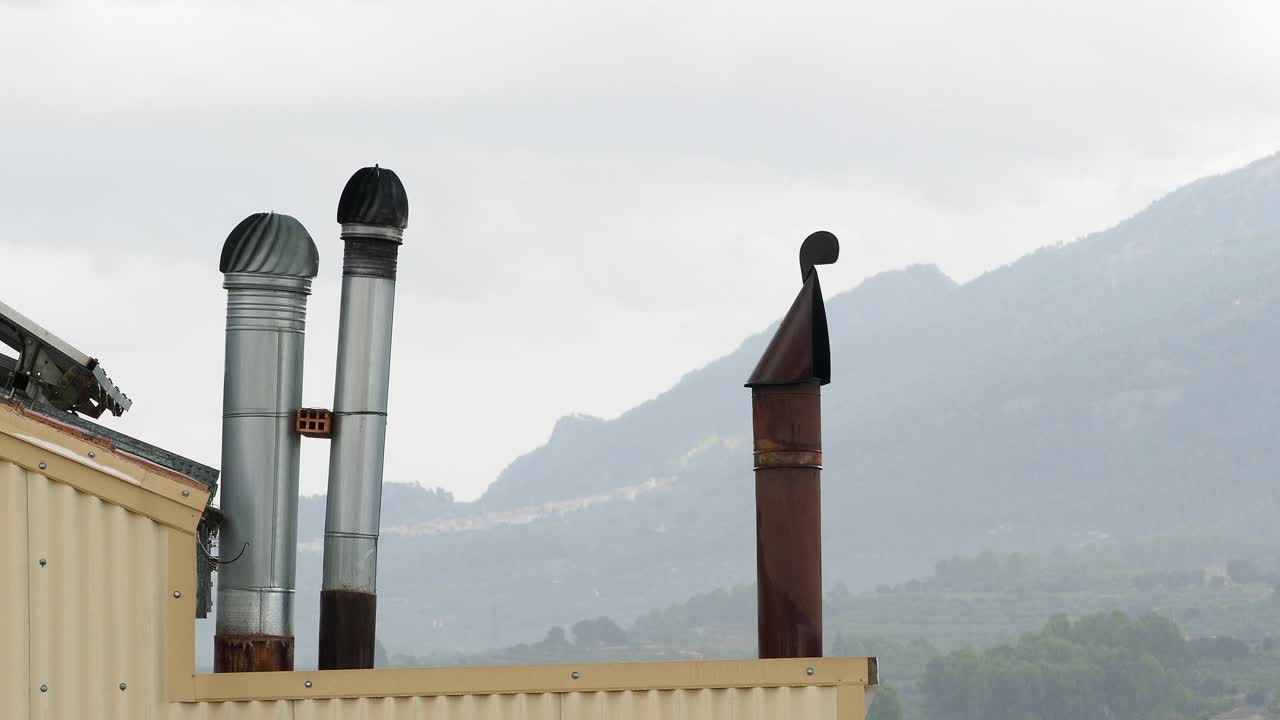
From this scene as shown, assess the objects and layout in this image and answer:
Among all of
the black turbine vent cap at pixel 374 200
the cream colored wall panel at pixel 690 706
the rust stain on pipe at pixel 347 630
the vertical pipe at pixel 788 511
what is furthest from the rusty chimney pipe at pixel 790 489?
the black turbine vent cap at pixel 374 200

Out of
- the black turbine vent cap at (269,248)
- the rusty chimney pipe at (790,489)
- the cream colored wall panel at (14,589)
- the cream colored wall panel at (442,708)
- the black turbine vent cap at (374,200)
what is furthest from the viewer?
the black turbine vent cap at (374,200)

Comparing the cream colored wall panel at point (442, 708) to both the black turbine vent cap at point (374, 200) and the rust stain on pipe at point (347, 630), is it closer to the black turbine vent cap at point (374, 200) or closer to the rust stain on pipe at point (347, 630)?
the rust stain on pipe at point (347, 630)

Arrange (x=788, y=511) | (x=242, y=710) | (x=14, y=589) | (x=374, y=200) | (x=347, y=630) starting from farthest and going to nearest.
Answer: (x=374, y=200) → (x=347, y=630) → (x=788, y=511) → (x=242, y=710) → (x=14, y=589)

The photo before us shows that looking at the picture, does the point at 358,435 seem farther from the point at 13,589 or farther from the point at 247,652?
the point at 13,589

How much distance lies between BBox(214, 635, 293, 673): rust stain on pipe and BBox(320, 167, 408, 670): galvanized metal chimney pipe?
38 cm

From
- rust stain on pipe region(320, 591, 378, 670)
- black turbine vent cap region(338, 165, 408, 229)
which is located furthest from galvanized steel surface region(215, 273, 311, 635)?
black turbine vent cap region(338, 165, 408, 229)

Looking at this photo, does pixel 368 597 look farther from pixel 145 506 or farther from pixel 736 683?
pixel 736 683

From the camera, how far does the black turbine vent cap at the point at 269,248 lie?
12352 millimetres

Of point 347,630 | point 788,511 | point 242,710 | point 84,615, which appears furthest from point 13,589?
point 788,511

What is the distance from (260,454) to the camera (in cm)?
1216

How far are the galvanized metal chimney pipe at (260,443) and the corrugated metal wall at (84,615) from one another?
1.40 meters

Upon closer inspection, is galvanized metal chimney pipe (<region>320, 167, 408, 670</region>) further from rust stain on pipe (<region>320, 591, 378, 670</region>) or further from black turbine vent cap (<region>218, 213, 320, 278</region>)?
black turbine vent cap (<region>218, 213, 320, 278</region>)

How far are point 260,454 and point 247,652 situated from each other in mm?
1440

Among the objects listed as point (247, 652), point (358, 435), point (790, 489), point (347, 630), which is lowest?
point (247, 652)
